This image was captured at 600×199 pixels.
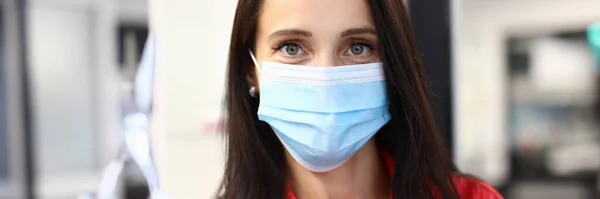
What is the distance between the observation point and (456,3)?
4.38ft

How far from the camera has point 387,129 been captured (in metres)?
1.08

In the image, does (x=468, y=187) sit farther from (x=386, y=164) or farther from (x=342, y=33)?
(x=342, y=33)

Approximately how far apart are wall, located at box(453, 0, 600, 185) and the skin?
8.34ft

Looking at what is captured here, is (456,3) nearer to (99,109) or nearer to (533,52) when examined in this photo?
(533,52)

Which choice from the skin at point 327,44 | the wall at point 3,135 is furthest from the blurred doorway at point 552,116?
the wall at point 3,135

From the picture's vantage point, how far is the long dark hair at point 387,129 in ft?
3.10

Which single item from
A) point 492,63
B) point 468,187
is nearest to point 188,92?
point 468,187

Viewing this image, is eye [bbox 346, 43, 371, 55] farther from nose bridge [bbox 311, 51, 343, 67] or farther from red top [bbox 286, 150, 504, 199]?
red top [bbox 286, 150, 504, 199]

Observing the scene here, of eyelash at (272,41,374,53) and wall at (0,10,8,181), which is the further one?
wall at (0,10,8,181)

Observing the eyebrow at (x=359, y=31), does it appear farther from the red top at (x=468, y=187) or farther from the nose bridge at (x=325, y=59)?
the red top at (x=468, y=187)

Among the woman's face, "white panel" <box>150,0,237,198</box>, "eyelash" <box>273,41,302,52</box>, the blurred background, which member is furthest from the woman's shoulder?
the blurred background

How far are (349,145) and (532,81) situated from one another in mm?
3149

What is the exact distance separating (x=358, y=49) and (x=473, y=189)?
37 centimetres

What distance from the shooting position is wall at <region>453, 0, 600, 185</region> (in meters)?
3.50
